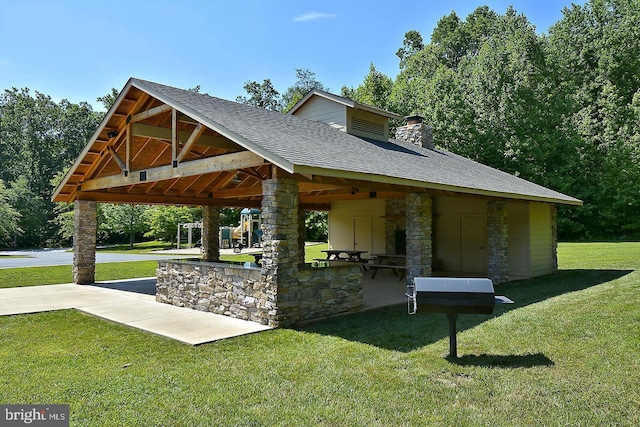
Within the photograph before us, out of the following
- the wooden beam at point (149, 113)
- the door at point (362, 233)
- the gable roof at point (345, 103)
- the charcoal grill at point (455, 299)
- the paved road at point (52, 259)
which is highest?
the gable roof at point (345, 103)

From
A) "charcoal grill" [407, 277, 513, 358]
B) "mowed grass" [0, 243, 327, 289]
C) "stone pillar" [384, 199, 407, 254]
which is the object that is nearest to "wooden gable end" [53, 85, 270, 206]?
"mowed grass" [0, 243, 327, 289]

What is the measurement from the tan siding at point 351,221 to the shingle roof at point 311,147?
162 inches

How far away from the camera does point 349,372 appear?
4703mm

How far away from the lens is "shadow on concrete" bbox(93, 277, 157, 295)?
1102cm

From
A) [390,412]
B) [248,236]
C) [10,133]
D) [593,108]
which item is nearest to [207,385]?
[390,412]

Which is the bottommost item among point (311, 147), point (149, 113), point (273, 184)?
point (273, 184)

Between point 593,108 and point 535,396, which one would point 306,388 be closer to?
point 535,396

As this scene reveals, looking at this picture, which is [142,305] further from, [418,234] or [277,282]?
[418,234]

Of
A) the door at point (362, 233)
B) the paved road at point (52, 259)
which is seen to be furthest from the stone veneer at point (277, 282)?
the paved road at point (52, 259)

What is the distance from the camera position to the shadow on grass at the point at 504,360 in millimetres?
4870

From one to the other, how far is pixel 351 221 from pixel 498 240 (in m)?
5.97

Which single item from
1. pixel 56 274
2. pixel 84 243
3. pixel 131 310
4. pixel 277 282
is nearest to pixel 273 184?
pixel 277 282

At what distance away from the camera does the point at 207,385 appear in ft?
14.3

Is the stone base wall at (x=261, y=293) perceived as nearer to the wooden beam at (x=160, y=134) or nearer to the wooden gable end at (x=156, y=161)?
the wooden gable end at (x=156, y=161)
